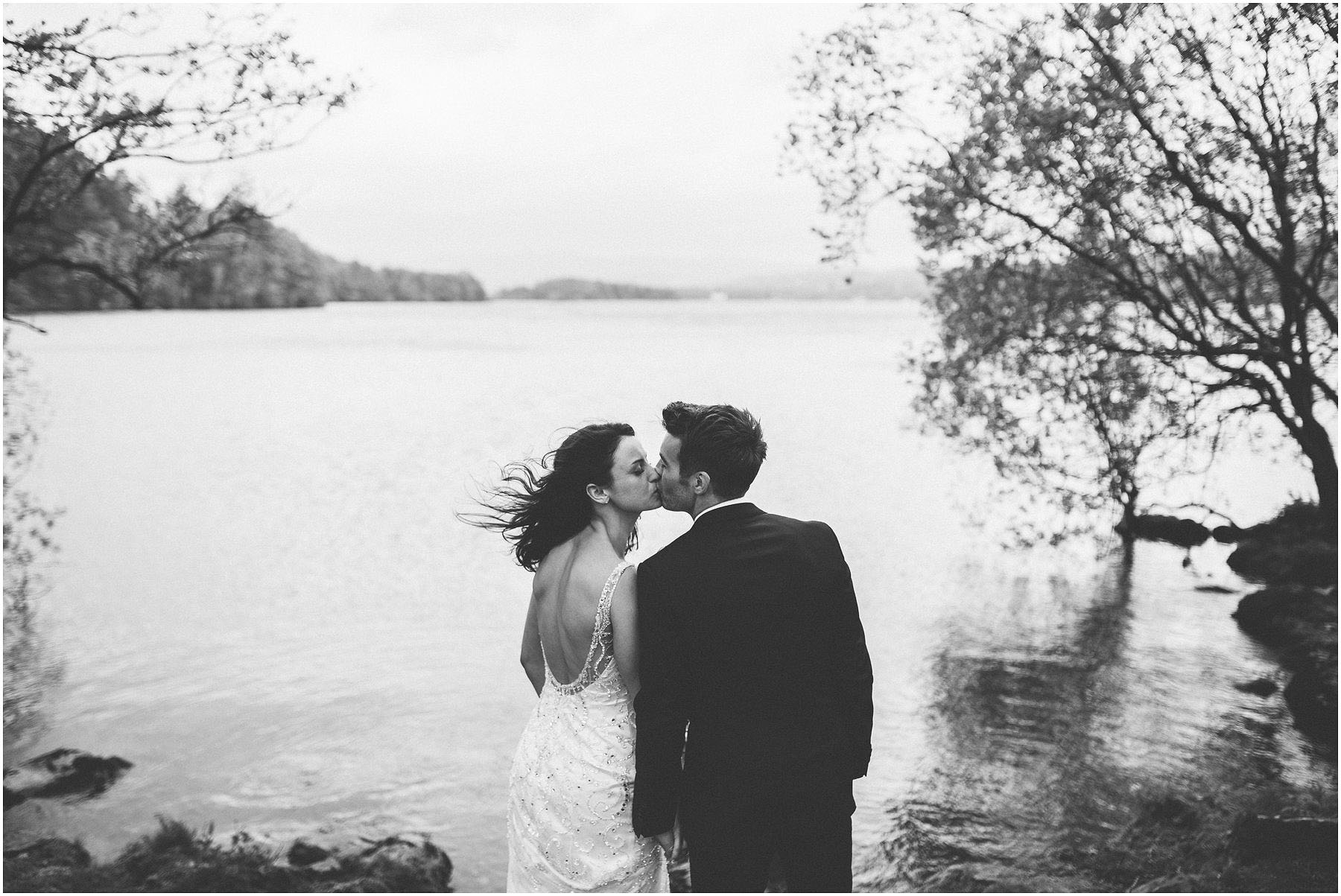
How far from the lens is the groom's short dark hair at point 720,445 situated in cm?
348

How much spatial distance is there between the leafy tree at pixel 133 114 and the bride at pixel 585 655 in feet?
16.7

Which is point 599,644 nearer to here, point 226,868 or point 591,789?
point 591,789

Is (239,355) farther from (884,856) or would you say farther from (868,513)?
(884,856)

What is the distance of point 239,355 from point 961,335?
2719 inches

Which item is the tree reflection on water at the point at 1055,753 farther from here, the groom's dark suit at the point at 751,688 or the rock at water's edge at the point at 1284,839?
the groom's dark suit at the point at 751,688

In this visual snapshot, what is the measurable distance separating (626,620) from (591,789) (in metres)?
0.67

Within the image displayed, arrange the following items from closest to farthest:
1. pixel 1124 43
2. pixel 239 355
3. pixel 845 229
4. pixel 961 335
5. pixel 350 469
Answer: pixel 1124 43, pixel 845 229, pixel 961 335, pixel 350 469, pixel 239 355

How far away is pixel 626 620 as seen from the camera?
3594 millimetres

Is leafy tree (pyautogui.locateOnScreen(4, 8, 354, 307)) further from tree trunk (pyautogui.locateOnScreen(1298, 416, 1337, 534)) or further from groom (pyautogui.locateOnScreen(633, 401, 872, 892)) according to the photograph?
tree trunk (pyautogui.locateOnScreen(1298, 416, 1337, 534))

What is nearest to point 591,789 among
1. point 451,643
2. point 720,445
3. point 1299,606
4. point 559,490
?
point 559,490

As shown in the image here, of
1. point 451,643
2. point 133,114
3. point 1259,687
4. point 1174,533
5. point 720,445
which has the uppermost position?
point 133,114

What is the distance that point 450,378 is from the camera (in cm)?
5941

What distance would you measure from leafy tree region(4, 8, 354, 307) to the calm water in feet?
13.9

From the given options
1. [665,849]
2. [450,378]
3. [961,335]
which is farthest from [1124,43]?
[450,378]
